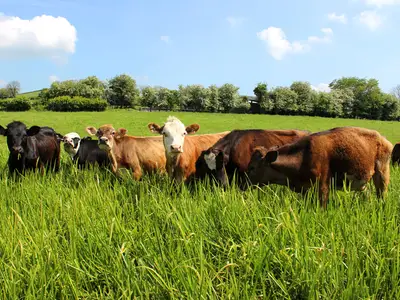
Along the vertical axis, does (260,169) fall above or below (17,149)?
below

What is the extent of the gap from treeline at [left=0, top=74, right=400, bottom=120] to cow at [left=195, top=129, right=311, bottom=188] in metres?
56.4

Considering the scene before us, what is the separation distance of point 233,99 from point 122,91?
3135 centimetres

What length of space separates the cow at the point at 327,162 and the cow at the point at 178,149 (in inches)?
63.6

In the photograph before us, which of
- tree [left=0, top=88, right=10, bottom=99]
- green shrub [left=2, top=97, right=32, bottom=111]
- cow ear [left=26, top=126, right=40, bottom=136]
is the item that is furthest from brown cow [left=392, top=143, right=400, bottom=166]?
tree [left=0, top=88, right=10, bottom=99]

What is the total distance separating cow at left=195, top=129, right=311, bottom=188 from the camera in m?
6.67

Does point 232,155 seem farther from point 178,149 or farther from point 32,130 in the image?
point 32,130

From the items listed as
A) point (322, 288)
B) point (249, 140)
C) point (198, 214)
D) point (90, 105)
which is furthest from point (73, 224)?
point (90, 105)

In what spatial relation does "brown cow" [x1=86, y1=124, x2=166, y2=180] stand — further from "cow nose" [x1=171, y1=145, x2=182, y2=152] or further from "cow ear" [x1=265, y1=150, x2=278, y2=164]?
"cow ear" [x1=265, y1=150, x2=278, y2=164]

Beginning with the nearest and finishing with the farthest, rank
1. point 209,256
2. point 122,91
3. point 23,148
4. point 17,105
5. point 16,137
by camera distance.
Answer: point 209,256, point 16,137, point 23,148, point 17,105, point 122,91

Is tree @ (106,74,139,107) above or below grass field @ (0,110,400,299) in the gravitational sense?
above

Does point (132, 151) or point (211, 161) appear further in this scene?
point (132, 151)

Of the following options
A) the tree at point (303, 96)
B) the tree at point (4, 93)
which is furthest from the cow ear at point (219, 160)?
the tree at point (4, 93)

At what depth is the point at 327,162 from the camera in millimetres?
5699

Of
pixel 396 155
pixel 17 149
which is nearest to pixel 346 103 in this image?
pixel 396 155
